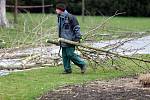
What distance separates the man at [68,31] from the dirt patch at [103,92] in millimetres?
1612

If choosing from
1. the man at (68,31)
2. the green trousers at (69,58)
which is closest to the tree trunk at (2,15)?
the green trousers at (69,58)

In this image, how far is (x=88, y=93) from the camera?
10445mm

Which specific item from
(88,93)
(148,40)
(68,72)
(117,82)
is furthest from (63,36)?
(148,40)

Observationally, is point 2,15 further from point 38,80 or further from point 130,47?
point 38,80

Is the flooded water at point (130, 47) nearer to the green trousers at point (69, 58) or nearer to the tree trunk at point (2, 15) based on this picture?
the green trousers at point (69, 58)

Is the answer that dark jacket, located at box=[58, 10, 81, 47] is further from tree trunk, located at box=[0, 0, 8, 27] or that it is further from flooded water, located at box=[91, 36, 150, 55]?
tree trunk, located at box=[0, 0, 8, 27]

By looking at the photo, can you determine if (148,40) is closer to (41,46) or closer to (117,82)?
(41,46)

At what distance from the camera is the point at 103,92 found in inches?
416

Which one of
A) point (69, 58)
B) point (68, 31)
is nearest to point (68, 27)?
point (68, 31)

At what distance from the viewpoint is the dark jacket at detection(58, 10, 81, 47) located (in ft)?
43.0

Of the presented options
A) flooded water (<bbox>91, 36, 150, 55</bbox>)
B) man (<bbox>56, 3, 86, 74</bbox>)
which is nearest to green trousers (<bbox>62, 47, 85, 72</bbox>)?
man (<bbox>56, 3, 86, 74</bbox>)

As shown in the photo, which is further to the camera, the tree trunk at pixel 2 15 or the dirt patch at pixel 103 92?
the tree trunk at pixel 2 15

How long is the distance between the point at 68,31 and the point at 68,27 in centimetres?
10

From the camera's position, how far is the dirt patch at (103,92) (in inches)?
394
